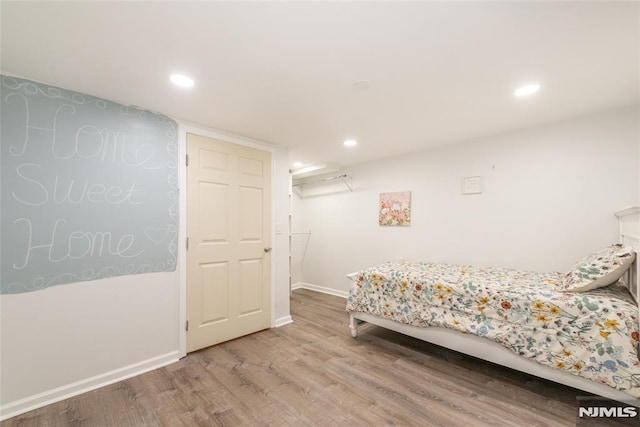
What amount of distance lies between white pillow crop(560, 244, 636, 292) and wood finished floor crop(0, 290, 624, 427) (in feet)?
2.64

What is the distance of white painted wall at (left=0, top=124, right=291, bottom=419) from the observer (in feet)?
5.92

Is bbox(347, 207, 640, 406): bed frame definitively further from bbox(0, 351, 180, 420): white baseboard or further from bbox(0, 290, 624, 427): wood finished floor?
bbox(0, 351, 180, 420): white baseboard

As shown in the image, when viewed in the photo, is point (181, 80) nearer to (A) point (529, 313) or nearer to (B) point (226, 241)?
(B) point (226, 241)

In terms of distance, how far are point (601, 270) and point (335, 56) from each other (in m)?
2.37

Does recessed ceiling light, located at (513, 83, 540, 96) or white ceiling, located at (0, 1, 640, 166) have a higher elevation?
white ceiling, located at (0, 1, 640, 166)

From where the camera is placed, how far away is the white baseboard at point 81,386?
1.78 meters

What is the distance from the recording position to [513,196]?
296cm

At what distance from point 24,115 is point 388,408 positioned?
321 centimetres

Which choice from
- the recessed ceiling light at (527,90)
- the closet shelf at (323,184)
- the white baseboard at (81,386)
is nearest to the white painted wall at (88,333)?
the white baseboard at (81,386)

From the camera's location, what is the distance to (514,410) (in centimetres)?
180

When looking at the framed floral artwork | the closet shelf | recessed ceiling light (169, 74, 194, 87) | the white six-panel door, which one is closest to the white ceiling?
recessed ceiling light (169, 74, 194, 87)

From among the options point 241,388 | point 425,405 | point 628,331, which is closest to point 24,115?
point 241,388

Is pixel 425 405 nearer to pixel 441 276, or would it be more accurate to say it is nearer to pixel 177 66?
pixel 441 276

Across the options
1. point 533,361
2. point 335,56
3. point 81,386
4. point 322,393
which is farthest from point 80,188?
point 533,361
